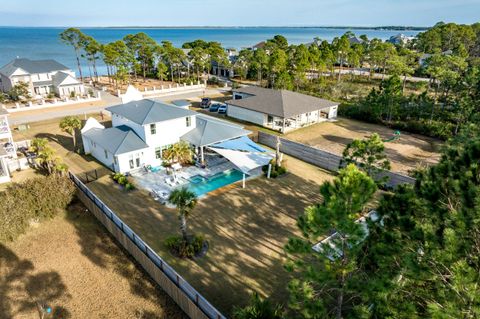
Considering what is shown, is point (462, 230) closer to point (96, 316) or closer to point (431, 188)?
point (431, 188)

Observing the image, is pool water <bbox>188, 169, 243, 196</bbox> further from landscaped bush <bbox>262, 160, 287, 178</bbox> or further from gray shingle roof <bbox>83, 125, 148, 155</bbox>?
gray shingle roof <bbox>83, 125, 148, 155</bbox>

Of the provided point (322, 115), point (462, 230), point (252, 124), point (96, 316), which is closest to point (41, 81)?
point (252, 124)

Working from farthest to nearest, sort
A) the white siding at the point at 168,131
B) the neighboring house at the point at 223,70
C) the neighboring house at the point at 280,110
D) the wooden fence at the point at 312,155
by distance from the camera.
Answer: the neighboring house at the point at 223,70, the neighboring house at the point at 280,110, the white siding at the point at 168,131, the wooden fence at the point at 312,155

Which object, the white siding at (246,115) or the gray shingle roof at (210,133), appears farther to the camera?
the white siding at (246,115)

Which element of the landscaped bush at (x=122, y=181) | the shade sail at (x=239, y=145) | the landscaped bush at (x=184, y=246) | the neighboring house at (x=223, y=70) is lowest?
the landscaped bush at (x=184, y=246)

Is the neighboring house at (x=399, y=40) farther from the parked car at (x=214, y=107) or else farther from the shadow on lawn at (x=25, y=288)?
the shadow on lawn at (x=25, y=288)

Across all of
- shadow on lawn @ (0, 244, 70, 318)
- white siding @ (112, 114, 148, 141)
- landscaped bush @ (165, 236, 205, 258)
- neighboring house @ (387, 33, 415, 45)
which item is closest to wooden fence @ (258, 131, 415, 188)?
white siding @ (112, 114, 148, 141)

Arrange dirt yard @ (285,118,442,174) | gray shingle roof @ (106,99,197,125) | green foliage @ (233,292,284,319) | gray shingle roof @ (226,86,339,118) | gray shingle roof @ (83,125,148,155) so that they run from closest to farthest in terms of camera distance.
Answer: green foliage @ (233,292,284,319) < gray shingle roof @ (83,125,148,155) < gray shingle roof @ (106,99,197,125) < dirt yard @ (285,118,442,174) < gray shingle roof @ (226,86,339,118)

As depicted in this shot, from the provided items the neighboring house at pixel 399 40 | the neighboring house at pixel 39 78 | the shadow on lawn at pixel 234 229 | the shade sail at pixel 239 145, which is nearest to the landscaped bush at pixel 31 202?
the shadow on lawn at pixel 234 229
